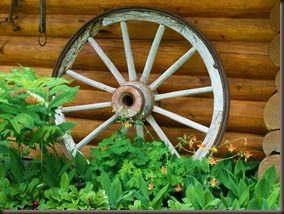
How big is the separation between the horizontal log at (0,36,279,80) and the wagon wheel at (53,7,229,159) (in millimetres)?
34

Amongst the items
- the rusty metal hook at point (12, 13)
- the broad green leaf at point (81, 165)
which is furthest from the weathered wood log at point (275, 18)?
the rusty metal hook at point (12, 13)

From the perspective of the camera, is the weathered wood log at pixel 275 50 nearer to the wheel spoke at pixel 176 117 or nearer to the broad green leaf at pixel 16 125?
the wheel spoke at pixel 176 117

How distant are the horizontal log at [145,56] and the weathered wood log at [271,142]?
515 millimetres

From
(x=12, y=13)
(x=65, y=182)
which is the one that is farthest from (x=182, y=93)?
(x=12, y=13)

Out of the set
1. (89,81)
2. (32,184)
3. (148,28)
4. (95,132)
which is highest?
(148,28)

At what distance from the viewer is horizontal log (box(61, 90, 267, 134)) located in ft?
16.0

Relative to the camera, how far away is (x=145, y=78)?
196 inches

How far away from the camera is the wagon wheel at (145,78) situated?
15.6 feet

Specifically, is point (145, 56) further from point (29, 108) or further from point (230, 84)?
point (29, 108)

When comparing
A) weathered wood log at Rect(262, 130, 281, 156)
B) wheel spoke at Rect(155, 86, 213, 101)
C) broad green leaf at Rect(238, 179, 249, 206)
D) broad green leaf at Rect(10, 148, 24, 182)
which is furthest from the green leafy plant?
weathered wood log at Rect(262, 130, 281, 156)

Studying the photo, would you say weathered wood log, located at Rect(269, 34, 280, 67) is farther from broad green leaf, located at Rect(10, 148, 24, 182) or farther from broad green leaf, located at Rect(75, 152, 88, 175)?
broad green leaf, located at Rect(10, 148, 24, 182)

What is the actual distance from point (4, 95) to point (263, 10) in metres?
1.82

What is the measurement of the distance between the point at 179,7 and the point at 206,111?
77cm

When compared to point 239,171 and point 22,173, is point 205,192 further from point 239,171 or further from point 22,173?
point 22,173
